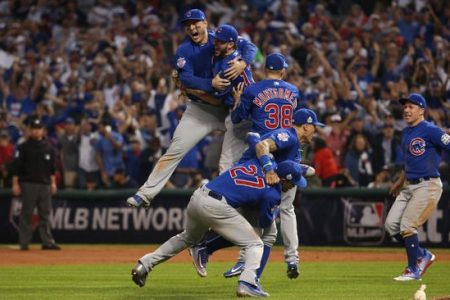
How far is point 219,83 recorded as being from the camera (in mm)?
11227

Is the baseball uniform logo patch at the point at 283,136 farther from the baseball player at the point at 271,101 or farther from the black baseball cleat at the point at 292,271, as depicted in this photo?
the black baseball cleat at the point at 292,271

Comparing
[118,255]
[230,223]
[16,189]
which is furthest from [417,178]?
[16,189]

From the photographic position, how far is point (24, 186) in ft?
61.6

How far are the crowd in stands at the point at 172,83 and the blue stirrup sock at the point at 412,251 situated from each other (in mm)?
6575

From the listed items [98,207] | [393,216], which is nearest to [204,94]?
[393,216]

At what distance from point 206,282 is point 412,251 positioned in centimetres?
247

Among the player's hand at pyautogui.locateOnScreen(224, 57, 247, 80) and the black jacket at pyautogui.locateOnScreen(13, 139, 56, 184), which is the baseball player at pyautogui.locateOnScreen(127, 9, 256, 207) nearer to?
the player's hand at pyautogui.locateOnScreen(224, 57, 247, 80)

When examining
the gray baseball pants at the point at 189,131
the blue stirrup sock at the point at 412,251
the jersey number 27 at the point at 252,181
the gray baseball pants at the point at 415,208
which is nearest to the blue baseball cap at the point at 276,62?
the gray baseball pants at the point at 189,131

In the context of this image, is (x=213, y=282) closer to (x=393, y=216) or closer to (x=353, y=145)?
(x=393, y=216)

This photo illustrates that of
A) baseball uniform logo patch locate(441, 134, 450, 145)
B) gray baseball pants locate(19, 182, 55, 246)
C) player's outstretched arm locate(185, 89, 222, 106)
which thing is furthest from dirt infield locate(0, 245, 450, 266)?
player's outstretched arm locate(185, 89, 222, 106)

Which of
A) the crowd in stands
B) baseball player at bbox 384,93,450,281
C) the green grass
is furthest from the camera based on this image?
the crowd in stands

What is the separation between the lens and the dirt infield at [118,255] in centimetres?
1612

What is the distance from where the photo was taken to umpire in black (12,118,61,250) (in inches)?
734

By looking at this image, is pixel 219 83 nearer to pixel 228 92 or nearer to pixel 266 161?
pixel 228 92
